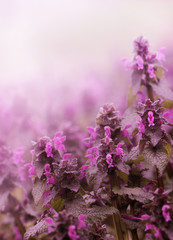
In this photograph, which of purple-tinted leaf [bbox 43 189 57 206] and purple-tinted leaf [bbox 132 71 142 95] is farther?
purple-tinted leaf [bbox 132 71 142 95]

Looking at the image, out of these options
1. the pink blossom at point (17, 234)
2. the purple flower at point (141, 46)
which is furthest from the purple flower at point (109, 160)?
the pink blossom at point (17, 234)

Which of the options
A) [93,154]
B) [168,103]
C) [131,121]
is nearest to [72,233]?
[93,154]

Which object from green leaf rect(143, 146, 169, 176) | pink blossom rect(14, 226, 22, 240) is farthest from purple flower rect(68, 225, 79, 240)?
pink blossom rect(14, 226, 22, 240)

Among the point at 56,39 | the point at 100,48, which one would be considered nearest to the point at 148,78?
the point at 100,48

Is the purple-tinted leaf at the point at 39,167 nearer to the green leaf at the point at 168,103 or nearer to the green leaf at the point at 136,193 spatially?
the green leaf at the point at 136,193

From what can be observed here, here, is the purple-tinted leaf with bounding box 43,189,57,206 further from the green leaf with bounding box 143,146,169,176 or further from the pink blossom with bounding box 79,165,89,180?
the green leaf with bounding box 143,146,169,176
